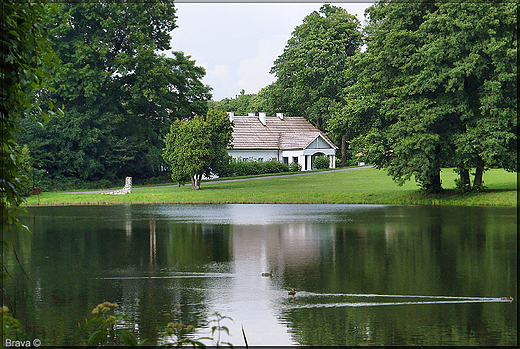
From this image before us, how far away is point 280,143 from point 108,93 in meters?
23.2

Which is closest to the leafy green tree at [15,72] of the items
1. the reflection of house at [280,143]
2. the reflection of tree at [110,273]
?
the reflection of tree at [110,273]

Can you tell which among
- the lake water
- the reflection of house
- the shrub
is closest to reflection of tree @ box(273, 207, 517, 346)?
the lake water

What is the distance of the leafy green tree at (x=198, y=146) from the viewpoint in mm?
46812

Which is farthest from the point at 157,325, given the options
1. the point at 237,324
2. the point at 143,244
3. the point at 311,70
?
the point at 311,70

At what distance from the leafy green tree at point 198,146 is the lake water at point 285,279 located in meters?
21.8

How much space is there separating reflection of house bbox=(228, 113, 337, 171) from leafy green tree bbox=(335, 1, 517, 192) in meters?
33.5

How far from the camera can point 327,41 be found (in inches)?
2840

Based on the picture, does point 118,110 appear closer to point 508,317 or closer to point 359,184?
point 359,184

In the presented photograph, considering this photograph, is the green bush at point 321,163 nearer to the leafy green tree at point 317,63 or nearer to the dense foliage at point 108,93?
the leafy green tree at point 317,63

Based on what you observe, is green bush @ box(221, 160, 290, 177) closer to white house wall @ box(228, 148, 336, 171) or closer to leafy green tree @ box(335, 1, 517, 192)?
white house wall @ box(228, 148, 336, 171)

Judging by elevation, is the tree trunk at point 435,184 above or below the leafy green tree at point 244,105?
below

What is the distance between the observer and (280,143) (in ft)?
242

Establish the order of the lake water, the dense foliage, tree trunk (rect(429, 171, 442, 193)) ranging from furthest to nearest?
the dense foliage, tree trunk (rect(429, 171, 442, 193)), the lake water

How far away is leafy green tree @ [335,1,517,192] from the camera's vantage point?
107ft
